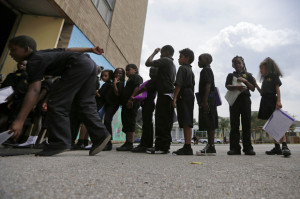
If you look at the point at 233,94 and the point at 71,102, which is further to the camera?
the point at 233,94

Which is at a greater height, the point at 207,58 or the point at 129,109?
the point at 207,58

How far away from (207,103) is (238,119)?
0.78 meters

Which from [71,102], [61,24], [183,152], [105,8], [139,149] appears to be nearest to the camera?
[71,102]

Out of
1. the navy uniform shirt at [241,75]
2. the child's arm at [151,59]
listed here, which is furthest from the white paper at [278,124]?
the child's arm at [151,59]

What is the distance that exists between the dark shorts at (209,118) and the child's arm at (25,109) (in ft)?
8.30

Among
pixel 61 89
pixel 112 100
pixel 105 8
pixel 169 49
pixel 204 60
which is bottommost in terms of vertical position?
pixel 61 89

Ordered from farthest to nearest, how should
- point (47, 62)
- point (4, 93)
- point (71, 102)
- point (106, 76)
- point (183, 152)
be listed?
point (106, 76) → point (183, 152) → point (4, 93) → point (71, 102) → point (47, 62)

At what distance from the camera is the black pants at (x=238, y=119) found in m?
3.37

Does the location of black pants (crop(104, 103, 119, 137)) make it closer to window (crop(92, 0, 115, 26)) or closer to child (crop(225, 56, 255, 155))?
child (crop(225, 56, 255, 155))

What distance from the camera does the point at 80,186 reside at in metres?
0.89

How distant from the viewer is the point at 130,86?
3.81m

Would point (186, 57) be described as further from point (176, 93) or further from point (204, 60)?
point (176, 93)

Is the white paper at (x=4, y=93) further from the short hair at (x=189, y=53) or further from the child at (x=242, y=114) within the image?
the child at (x=242, y=114)

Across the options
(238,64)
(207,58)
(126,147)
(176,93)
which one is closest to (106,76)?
(126,147)
